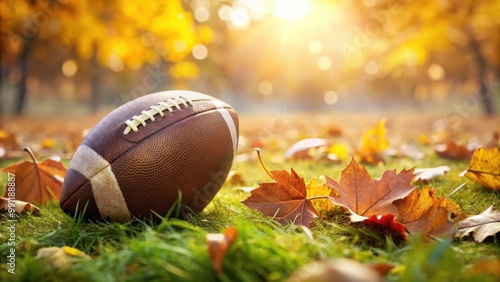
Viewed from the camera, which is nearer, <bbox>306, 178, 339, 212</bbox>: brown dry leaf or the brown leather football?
the brown leather football

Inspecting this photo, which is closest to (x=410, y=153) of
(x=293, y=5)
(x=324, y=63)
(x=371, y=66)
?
(x=293, y=5)

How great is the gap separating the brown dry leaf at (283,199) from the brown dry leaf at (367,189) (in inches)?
5.2

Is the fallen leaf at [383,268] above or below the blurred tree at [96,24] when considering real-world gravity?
below

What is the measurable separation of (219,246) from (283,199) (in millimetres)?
712

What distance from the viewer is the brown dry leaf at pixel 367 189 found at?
1796mm

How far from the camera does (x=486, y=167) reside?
2.21 meters

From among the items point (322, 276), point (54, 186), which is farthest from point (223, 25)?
point (322, 276)

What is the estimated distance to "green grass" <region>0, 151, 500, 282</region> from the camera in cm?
119

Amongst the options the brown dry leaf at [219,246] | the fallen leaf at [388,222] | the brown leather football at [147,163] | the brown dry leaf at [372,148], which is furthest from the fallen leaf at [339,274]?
the brown dry leaf at [372,148]

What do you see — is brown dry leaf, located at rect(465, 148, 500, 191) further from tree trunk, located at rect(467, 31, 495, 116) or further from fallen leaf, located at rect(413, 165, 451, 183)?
tree trunk, located at rect(467, 31, 495, 116)

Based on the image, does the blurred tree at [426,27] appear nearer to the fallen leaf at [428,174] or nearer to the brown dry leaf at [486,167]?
the fallen leaf at [428,174]

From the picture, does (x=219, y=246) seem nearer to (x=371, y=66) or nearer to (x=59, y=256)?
(x=59, y=256)

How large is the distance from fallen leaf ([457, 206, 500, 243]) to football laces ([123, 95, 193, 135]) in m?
1.32

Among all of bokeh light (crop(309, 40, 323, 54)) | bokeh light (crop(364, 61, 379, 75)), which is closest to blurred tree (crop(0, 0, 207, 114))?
bokeh light (crop(364, 61, 379, 75))
